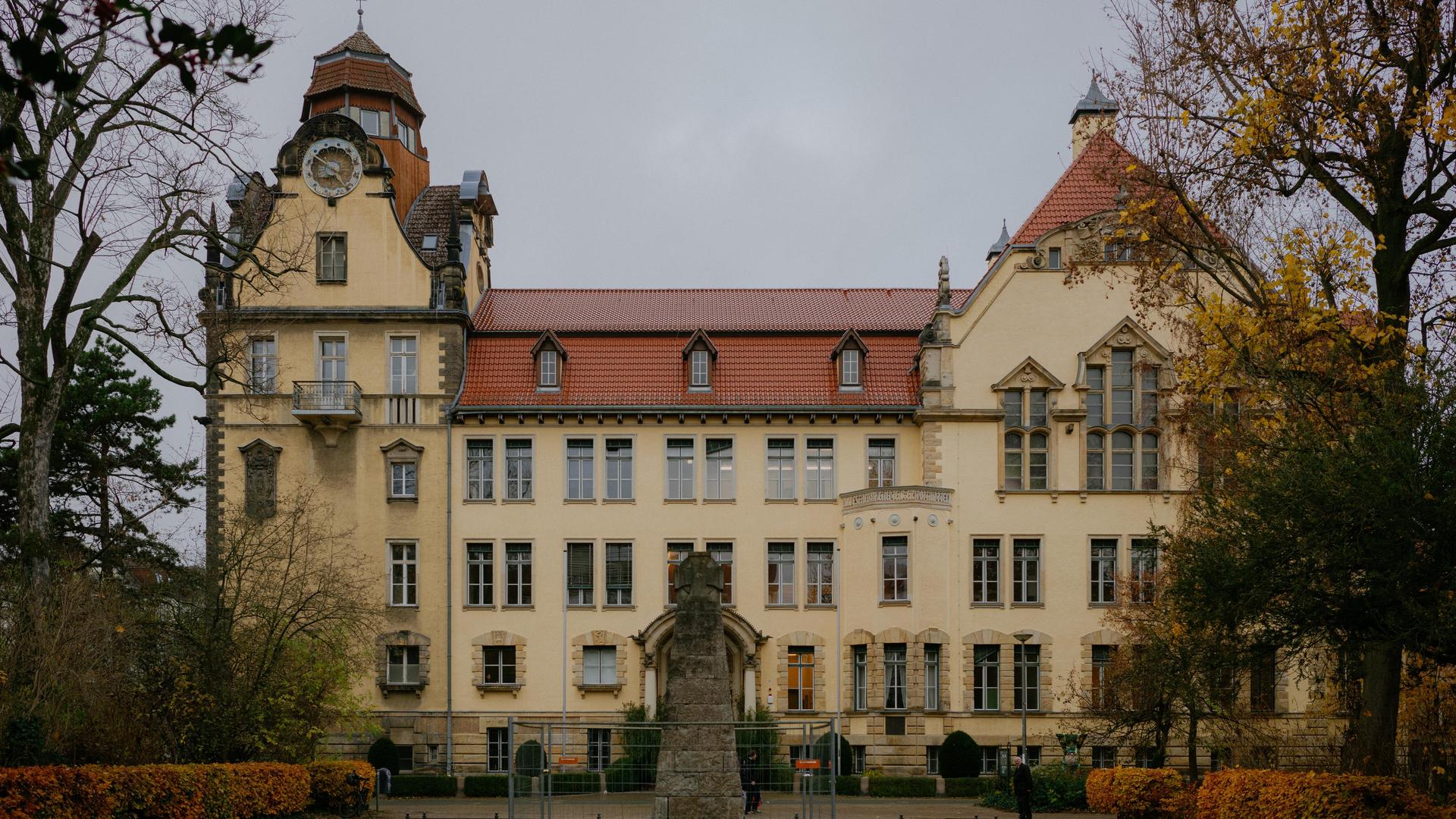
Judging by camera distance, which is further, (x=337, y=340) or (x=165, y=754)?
(x=337, y=340)

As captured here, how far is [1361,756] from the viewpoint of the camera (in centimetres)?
2095

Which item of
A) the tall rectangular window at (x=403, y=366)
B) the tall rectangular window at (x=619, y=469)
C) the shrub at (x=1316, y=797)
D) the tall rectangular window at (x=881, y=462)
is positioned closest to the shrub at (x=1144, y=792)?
the shrub at (x=1316, y=797)

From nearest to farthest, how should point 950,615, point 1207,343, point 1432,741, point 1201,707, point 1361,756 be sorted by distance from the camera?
1. point 1361,756
2. point 1207,343
3. point 1432,741
4. point 1201,707
5. point 950,615

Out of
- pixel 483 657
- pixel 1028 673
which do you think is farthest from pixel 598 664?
pixel 1028 673

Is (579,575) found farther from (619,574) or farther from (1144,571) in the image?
(1144,571)

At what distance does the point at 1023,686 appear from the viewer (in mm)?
43344

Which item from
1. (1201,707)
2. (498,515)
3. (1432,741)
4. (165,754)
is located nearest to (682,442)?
(498,515)

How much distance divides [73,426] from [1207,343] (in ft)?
124

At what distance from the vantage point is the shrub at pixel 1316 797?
59.1 ft

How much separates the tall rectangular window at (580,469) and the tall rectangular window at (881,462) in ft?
28.3

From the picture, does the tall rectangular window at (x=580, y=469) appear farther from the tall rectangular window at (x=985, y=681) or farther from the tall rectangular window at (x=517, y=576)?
the tall rectangular window at (x=985, y=681)

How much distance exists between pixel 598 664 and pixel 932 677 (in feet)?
33.2

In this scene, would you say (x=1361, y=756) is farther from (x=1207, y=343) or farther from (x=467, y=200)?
(x=467, y=200)

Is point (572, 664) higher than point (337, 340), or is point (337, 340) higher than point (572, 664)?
point (337, 340)
